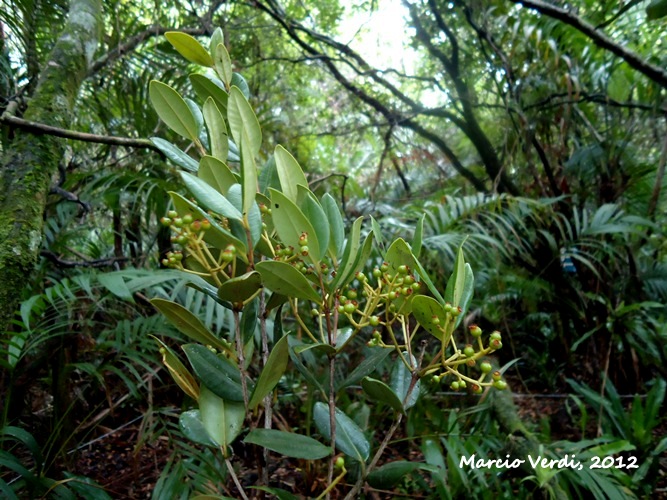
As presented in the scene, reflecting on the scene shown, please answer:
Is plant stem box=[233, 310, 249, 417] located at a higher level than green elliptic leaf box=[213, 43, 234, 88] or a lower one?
lower

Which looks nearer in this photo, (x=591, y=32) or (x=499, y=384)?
(x=499, y=384)

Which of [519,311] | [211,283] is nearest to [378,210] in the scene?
[519,311]

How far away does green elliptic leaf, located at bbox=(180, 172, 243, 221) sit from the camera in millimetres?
382

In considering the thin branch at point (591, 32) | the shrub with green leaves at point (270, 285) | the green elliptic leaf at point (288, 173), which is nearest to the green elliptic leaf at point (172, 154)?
the shrub with green leaves at point (270, 285)

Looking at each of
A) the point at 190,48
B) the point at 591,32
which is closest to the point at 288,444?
the point at 190,48

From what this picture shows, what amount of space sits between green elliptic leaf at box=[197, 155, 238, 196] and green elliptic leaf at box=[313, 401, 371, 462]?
0.26 meters

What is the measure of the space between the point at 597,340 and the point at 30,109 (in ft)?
6.89

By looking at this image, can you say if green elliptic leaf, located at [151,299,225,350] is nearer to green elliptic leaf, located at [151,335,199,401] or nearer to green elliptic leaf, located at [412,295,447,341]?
green elliptic leaf, located at [151,335,199,401]

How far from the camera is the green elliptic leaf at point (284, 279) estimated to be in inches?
15.5

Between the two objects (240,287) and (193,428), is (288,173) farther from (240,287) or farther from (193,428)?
(193,428)

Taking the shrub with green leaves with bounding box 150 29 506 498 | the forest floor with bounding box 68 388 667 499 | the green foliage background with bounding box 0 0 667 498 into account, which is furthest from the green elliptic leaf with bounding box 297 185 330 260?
the forest floor with bounding box 68 388 667 499

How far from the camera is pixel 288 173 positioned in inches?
18.5

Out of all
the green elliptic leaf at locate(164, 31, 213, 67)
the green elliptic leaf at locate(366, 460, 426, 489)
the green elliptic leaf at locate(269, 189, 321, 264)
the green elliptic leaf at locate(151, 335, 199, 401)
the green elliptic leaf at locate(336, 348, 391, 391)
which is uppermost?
the green elliptic leaf at locate(164, 31, 213, 67)

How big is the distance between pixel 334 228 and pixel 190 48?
27 cm
